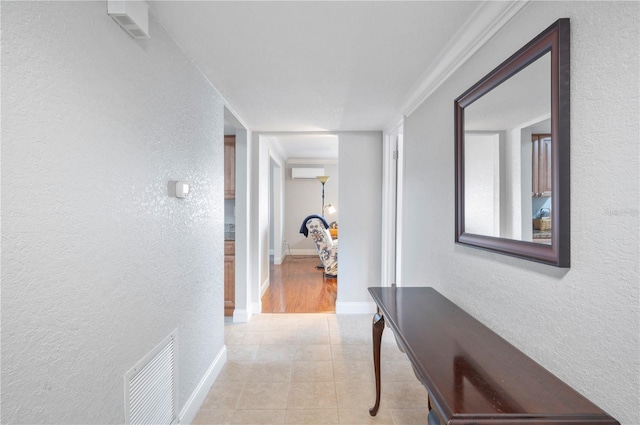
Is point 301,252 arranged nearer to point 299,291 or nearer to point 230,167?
point 299,291

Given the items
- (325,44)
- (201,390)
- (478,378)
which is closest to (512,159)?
(478,378)

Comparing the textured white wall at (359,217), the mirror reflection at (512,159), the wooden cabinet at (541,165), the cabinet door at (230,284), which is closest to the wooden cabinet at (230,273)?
the cabinet door at (230,284)

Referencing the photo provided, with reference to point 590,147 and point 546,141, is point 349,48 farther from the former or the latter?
point 590,147

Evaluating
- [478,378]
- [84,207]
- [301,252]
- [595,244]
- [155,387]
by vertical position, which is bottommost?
[301,252]

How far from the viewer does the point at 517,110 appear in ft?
3.87

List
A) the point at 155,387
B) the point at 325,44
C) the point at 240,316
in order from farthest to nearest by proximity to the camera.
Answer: the point at 240,316, the point at 325,44, the point at 155,387

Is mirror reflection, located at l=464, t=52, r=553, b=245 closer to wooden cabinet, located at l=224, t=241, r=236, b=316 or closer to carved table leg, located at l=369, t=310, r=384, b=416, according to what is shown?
carved table leg, located at l=369, t=310, r=384, b=416

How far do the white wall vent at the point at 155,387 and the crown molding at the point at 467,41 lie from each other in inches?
83.8

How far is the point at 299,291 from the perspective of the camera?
464 centimetres

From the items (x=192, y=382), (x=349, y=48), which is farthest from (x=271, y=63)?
(x=192, y=382)

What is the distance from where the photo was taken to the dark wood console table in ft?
2.62

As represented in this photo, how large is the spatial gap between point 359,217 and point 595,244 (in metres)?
2.82

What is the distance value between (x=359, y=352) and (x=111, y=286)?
218 centimetres

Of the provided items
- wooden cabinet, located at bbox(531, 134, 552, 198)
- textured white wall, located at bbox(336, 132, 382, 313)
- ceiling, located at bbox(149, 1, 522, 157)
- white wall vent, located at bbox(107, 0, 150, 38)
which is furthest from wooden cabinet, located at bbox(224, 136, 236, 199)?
wooden cabinet, located at bbox(531, 134, 552, 198)
